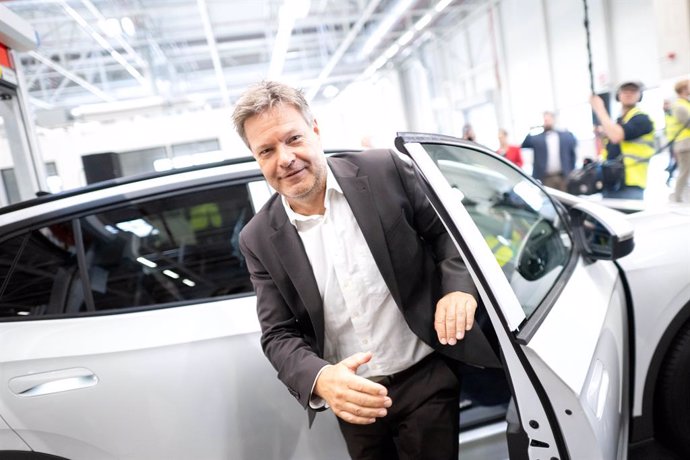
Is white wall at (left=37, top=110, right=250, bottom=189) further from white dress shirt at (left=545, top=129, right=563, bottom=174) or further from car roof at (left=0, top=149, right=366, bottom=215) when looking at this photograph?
car roof at (left=0, top=149, right=366, bottom=215)

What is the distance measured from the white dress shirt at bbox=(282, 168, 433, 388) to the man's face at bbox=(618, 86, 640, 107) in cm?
367

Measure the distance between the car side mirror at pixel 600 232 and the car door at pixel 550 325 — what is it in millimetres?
21

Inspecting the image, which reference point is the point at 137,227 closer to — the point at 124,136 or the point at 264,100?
the point at 264,100

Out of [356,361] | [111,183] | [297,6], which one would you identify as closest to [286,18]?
[297,6]

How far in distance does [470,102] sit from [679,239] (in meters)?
12.5

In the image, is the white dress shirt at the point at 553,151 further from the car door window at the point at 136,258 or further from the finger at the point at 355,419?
the finger at the point at 355,419

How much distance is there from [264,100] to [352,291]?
1.74 feet

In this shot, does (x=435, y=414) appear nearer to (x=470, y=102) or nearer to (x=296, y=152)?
(x=296, y=152)

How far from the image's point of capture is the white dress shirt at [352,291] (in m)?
1.28

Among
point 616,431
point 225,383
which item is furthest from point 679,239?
point 225,383

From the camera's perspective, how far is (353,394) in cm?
103

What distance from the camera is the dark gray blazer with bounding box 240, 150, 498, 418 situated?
49.5 inches

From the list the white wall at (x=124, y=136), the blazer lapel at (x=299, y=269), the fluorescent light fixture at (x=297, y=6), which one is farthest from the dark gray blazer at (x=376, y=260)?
the white wall at (x=124, y=136)

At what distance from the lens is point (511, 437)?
4.16ft
